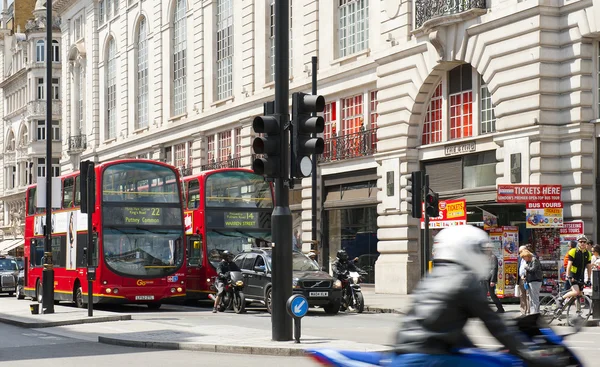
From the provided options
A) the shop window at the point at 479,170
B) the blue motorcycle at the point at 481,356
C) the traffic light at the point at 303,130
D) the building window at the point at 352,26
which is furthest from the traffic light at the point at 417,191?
the blue motorcycle at the point at 481,356

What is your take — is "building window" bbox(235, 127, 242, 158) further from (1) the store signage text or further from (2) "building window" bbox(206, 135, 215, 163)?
(1) the store signage text

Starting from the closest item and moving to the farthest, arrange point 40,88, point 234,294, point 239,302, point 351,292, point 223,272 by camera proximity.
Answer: point 351,292 < point 239,302 < point 234,294 < point 223,272 < point 40,88

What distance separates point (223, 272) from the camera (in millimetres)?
26719

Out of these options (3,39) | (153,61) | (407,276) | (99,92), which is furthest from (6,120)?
(407,276)

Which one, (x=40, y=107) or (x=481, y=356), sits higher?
(x=40, y=107)

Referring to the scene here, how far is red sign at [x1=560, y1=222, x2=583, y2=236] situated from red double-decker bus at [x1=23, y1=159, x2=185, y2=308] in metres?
9.77

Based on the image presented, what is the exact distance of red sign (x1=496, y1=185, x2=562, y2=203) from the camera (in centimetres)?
2556

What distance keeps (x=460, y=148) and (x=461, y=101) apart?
5.03 feet

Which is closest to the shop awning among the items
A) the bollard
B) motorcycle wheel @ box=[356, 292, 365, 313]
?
motorcycle wheel @ box=[356, 292, 365, 313]

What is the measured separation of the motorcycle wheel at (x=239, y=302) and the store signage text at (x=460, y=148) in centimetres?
849

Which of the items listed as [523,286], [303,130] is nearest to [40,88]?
[523,286]

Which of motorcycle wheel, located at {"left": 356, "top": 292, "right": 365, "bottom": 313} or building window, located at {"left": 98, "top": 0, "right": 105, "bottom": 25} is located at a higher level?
building window, located at {"left": 98, "top": 0, "right": 105, "bottom": 25}

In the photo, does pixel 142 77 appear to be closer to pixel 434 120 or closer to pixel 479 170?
pixel 434 120

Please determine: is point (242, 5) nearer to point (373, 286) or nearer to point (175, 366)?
point (373, 286)
